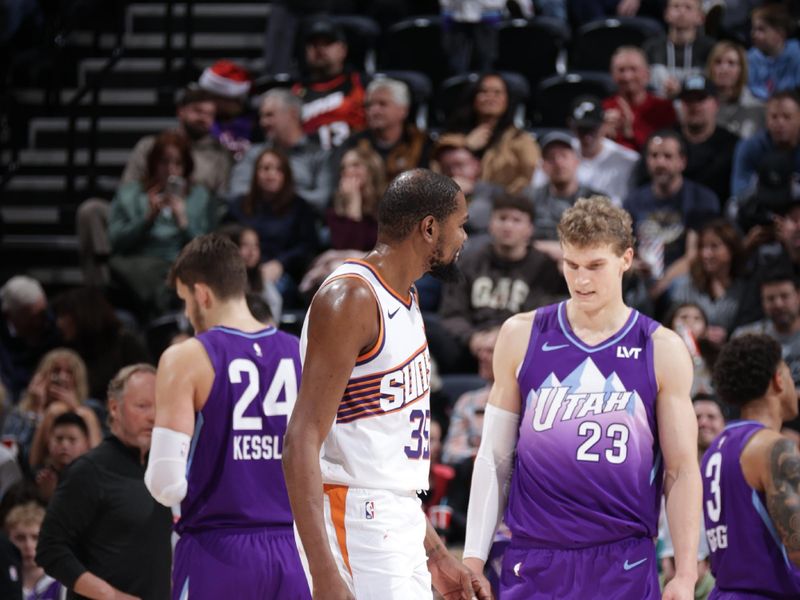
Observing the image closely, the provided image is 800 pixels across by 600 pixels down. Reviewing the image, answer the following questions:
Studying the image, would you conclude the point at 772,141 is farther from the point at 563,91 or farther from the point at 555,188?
the point at 563,91

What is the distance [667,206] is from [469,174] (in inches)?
60.3

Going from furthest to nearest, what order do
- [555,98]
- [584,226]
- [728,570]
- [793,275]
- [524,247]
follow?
[555,98], [524,247], [793,275], [728,570], [584,226]

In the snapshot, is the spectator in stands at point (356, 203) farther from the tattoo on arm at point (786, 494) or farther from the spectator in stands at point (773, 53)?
the tattoo on arm at point (786, 494)

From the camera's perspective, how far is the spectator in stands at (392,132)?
10.8m

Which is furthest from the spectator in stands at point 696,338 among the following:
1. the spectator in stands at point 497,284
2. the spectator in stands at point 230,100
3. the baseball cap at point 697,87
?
the spectator in stands at point 230,100

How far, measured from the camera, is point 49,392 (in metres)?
8.98

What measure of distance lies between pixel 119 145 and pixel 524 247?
4.99 m

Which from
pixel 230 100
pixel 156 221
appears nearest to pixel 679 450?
pixel 156 221

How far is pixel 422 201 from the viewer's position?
409 cm

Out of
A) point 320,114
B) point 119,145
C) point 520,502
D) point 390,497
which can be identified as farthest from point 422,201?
point 119,145

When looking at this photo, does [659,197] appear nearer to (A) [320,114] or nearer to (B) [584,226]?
(A) [320,114]

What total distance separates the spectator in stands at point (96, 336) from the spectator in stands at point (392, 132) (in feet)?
7.95

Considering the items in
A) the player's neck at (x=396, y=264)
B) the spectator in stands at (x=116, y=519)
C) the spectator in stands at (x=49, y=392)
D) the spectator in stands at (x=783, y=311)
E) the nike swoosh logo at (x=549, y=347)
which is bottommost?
the spectator in stands at (x=49, y=392)

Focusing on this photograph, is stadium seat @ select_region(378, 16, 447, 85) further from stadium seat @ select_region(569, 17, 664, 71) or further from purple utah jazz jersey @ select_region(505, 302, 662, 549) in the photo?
purple utah jazz jersey @ select_region(505, 302, 662, 549)
